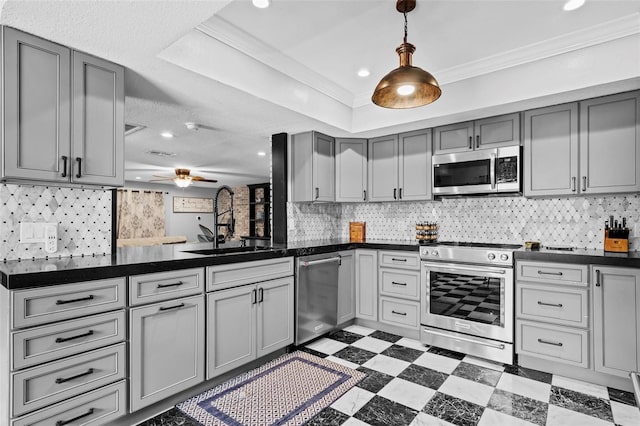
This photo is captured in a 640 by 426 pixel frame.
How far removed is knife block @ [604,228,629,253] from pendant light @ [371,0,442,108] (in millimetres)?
1926

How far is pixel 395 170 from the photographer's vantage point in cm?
379

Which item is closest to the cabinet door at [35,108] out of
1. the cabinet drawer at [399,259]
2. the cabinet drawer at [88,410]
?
the cabinet drawer at [88,410]

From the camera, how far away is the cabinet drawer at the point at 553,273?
2.47 m

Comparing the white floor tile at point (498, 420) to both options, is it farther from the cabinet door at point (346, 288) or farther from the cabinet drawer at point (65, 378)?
the cabinet drawer at point (65, 378)

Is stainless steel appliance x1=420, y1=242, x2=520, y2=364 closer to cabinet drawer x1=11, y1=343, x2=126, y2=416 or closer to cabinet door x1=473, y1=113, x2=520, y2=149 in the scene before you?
cabinet door x1=473, y1=113, x2=520, y2=149

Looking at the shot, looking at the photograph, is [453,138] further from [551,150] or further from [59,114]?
[59,114]

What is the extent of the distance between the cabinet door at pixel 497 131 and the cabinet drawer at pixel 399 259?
1.22m

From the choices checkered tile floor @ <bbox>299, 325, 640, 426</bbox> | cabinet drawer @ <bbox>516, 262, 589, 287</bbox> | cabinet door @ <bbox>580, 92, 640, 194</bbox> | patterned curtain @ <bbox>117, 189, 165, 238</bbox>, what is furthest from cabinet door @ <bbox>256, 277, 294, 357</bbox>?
patterned curtain @ <bbox>117, 189, 165, 238</bbox>

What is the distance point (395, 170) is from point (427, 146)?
43 centimetres

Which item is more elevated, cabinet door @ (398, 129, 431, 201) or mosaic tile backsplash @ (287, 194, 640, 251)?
cabinet door @ (398, 129, 431, 201)

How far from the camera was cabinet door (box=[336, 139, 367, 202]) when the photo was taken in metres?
3.93

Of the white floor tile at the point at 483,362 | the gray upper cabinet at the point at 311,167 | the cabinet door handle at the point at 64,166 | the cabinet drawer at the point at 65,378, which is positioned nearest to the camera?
the cabinet drawer at the point at 65,378

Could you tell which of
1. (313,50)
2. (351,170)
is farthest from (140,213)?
(313,50)

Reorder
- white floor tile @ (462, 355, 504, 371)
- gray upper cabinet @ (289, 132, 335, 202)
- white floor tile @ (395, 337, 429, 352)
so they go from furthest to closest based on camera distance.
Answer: gray upper cabinet @ (289, 132, 335, 202), white floor tile @ (395, 337, 429, 352), white floor tile @ (462, 355, 504, 371)
